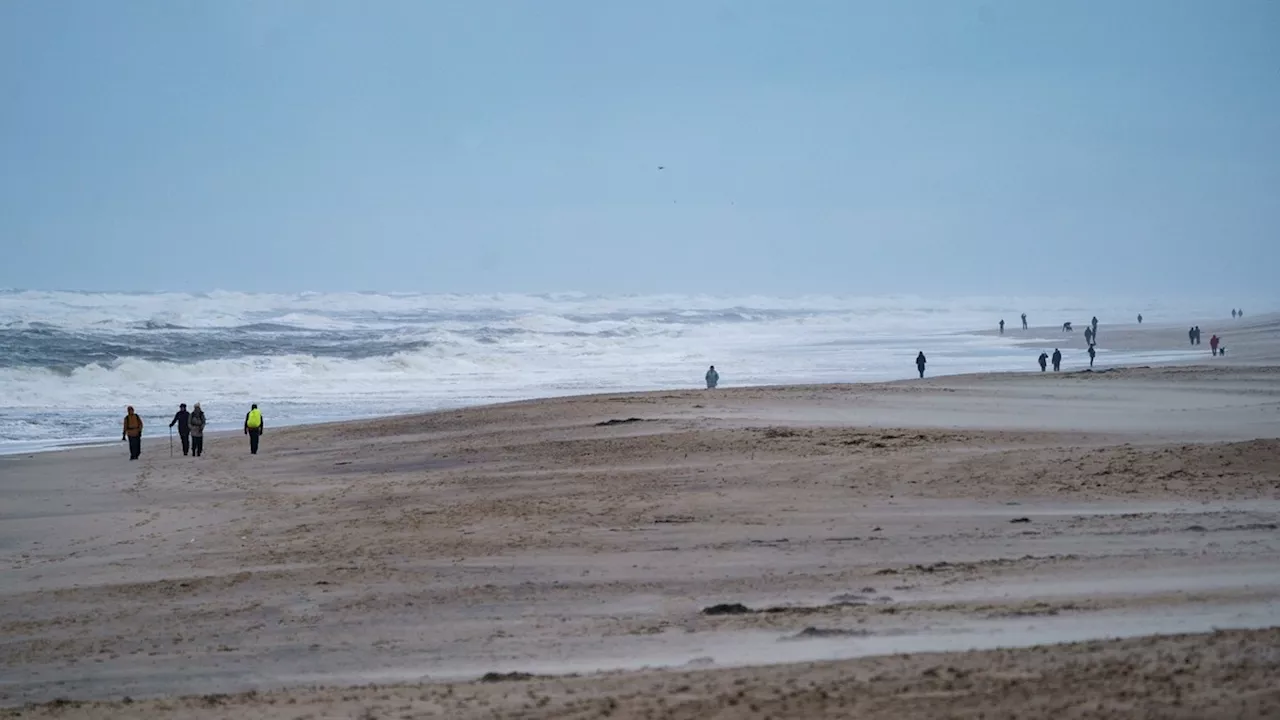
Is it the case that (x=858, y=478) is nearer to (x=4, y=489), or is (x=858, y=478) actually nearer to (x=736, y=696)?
(x=736, y=696)

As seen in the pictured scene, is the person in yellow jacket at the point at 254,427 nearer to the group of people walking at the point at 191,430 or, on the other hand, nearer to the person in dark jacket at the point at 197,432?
the group of people walking at the point at 191,430

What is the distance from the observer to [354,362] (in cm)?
5556

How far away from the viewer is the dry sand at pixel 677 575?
686cm

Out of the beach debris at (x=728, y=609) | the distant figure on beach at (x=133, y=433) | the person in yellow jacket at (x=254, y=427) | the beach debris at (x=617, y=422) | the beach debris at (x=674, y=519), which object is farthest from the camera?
the distant figure on beach at (x=133, y=433)

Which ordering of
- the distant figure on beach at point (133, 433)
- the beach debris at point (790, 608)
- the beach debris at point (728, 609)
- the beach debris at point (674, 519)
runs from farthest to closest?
the distant figure on beach at point (133, 433) → the beach debris at point (674, 519) → the beach debris at point (728, 609) → the beach debris at point (790, 608)

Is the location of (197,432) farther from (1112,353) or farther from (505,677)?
(1112,353)

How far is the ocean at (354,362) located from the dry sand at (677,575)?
46.2ft

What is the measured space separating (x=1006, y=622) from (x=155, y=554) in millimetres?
9514

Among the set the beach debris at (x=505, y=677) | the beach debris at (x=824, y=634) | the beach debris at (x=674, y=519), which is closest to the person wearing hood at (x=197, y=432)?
the beach debris at (x=674, y=519)

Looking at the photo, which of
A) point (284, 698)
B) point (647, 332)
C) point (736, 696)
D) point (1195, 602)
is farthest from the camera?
point (647, 332)

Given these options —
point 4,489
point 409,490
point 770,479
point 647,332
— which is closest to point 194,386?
point 4,489

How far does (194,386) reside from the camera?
45594 millimetres

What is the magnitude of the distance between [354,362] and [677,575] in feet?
154

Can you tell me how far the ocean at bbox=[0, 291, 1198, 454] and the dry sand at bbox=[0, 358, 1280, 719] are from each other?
1409cm
